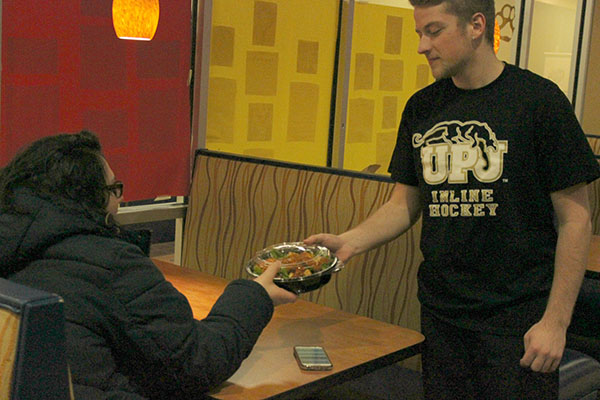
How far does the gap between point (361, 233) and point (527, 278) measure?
0.53m

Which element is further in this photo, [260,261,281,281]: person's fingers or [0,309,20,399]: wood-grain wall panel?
[260,261,281,281]: person's fingers

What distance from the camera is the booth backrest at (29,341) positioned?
1.21 meters

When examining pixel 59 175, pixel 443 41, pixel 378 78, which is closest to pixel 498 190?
pixel 443 41

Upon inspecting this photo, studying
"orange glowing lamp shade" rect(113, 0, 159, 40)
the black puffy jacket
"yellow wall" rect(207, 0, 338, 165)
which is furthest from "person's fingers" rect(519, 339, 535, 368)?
"yellow wall" rect(207, 0, 338, 165)

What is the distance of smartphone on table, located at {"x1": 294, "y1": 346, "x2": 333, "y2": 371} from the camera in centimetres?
196

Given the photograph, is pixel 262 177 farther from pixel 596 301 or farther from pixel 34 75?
pixel 596 301

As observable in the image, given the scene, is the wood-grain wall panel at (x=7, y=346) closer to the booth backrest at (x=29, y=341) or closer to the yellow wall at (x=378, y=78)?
the booth backrest at (x=29, y=341)

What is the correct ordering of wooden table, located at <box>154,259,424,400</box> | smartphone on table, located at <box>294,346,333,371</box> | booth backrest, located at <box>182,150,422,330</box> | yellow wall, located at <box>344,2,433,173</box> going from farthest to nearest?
yellow wall, located at <box>344,2,433,173</box>, booth backrest, located at <box>182,150,422,330</box>, smartphone on table, located at <box>294,346,333,371</box>, wooden table, located at <box>154,259,424,400</box>

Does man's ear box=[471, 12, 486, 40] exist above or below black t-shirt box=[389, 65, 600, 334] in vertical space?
above

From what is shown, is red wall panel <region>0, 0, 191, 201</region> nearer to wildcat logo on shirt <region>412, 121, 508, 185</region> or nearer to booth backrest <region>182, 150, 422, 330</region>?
booth backrest <region>182, 150, 422, 330</region>

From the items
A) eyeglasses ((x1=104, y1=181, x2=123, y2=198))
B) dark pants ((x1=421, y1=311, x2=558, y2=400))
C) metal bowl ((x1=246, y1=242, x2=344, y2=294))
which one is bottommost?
dark pants ((x1=421, y1=311, x2=558, y2=400))

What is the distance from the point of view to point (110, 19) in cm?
341

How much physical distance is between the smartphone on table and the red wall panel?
1.68 meters

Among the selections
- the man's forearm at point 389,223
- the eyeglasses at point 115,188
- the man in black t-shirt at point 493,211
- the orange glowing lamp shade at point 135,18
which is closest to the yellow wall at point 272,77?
the orange glowing lamp shade at point 135,18
